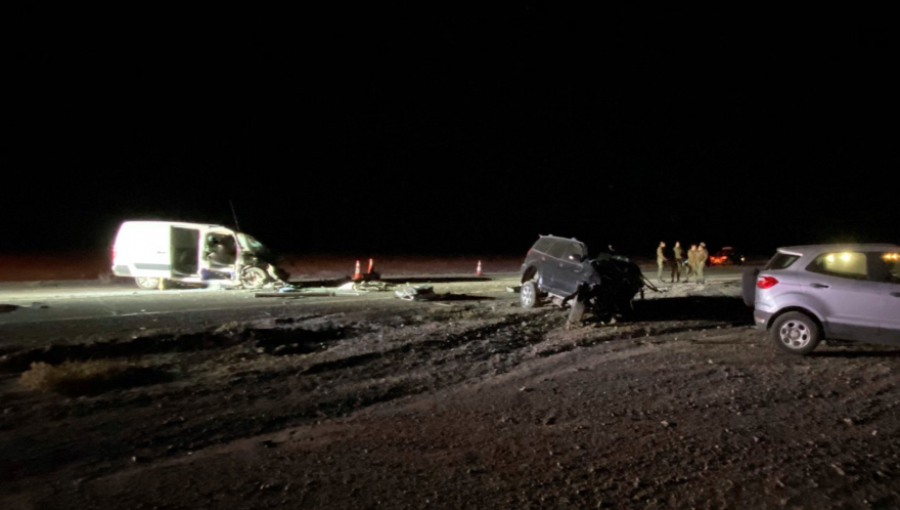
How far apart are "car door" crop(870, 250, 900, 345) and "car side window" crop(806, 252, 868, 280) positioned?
192mm

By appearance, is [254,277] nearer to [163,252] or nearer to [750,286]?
[163,252]

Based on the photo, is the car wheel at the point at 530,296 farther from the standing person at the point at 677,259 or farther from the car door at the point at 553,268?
the standing person at the point at 677,259

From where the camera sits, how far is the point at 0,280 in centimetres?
2319

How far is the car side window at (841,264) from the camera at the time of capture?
10.1 metres

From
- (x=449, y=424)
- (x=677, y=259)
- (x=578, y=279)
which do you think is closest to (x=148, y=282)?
(x=578, y=279)

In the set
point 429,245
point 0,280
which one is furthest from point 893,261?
point 429,245

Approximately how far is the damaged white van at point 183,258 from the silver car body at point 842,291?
1310cm

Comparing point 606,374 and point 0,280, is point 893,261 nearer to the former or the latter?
point 606,374

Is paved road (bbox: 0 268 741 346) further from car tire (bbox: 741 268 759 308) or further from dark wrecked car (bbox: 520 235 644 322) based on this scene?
car tire (bbox: 741 268 759 308)

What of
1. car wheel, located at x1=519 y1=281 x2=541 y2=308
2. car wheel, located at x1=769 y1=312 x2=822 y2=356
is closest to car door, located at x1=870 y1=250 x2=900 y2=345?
car wheel, located at x1=769 y1=312 x2=822 y2=356

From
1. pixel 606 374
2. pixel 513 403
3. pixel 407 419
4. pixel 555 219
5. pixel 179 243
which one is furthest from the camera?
pixel 555 219

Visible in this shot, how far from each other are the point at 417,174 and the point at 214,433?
79.3 meters

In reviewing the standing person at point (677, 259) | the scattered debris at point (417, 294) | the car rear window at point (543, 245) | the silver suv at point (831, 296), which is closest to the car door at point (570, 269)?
the car rear window at point (543, 245)

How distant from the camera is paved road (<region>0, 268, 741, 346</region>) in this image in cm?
1185
